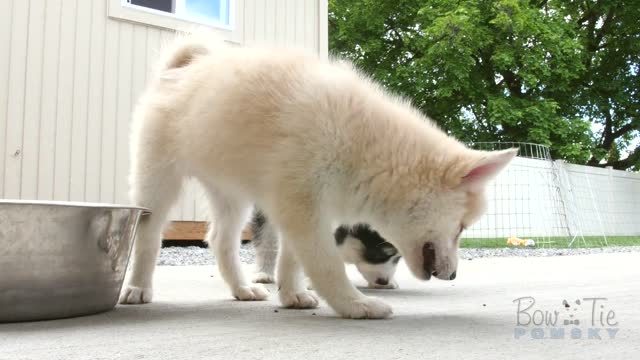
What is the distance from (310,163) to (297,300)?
2.03 ft

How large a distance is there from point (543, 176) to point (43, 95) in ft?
24.2

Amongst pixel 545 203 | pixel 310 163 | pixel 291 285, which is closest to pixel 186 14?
pixel 291 285

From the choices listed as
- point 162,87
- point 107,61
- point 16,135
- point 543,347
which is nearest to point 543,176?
point 107,61

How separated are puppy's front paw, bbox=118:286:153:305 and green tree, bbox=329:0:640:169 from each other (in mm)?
13332

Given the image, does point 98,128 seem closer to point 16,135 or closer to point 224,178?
point 16,135

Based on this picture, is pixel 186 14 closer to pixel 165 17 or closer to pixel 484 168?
pixel 165 17

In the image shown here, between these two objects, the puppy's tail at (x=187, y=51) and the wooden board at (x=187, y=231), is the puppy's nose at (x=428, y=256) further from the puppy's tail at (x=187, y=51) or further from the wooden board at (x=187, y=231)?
the wooden board at (x=187, y=231)

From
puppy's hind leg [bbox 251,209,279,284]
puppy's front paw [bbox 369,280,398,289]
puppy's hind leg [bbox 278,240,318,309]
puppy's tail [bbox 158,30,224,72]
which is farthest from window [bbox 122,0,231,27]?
puppy's hind leg [bbox 278,240,318,309]

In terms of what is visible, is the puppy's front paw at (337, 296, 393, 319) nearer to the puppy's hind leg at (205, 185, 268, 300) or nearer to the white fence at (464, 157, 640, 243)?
the puppy's hind leg at (205, 185, 268, 300)

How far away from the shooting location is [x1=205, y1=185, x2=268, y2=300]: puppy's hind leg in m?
2.92

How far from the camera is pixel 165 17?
256 inches

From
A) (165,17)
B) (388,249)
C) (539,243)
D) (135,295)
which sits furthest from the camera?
(539,243)

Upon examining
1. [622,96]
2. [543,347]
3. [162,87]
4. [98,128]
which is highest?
[622,96]

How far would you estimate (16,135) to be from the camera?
569 cm
